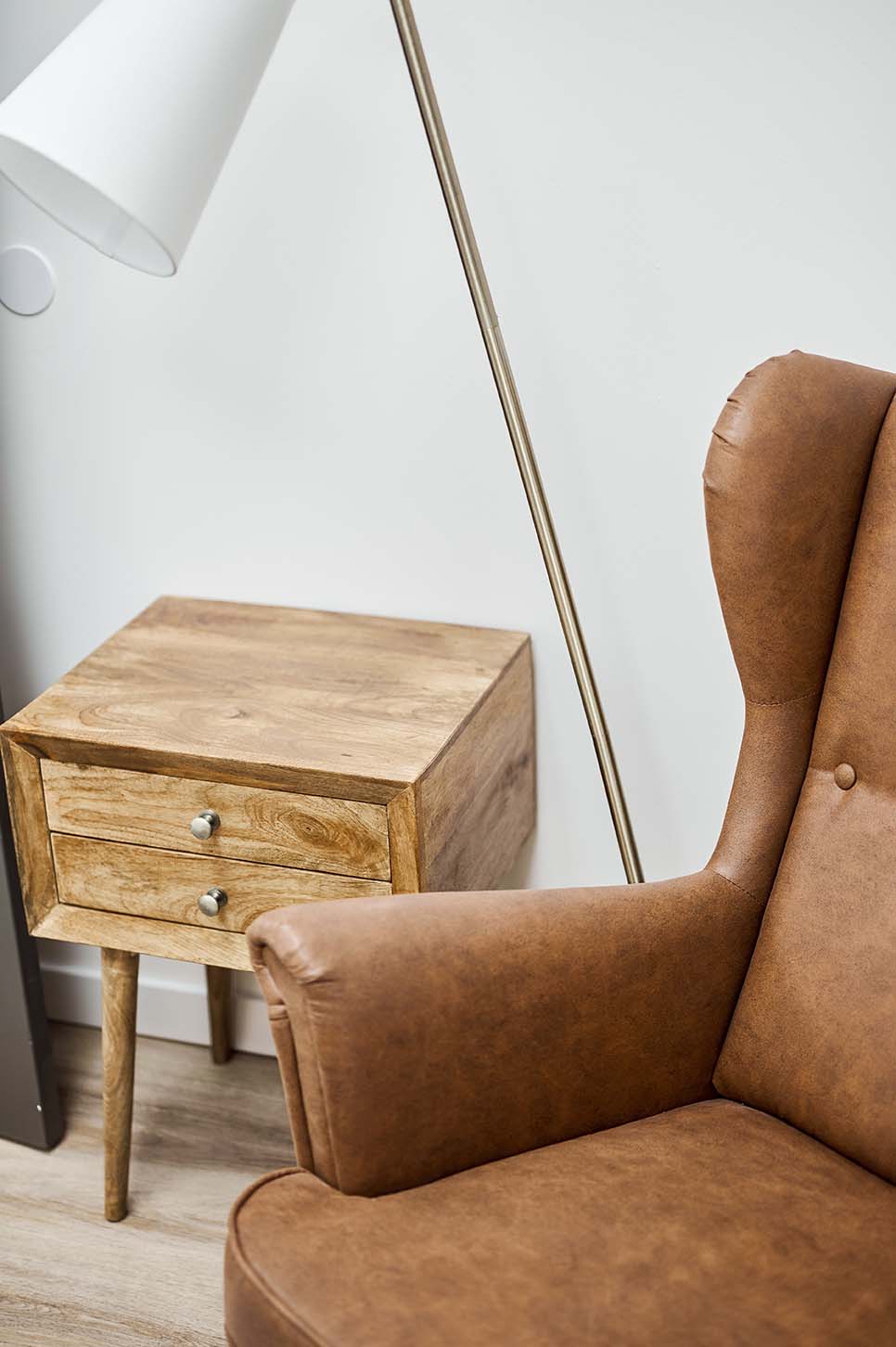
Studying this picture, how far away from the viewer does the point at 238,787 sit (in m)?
1.45

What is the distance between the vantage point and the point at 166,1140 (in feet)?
6.09

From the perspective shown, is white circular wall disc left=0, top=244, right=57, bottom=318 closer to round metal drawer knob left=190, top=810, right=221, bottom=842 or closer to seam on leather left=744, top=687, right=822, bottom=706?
round metal drawer knob left=190, top=810, right=221, bottom=842

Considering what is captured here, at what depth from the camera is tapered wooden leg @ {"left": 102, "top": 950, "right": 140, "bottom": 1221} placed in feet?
5.31

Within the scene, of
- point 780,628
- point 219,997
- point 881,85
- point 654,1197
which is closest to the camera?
point 654,1197

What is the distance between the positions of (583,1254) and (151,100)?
99cm

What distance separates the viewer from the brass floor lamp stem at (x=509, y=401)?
51.4 inches

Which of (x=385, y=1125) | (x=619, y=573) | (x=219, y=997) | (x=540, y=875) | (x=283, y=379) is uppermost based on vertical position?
(x=283, y=379)

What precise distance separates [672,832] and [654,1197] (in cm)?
73

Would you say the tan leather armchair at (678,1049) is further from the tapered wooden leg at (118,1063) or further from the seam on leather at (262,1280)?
the tapered wooden leg at (118,1063)

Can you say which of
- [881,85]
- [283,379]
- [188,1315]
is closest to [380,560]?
[283,379]

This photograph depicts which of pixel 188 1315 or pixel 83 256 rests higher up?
pixel 83 256

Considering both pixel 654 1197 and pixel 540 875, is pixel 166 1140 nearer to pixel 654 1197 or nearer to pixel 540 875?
pixel 540 875

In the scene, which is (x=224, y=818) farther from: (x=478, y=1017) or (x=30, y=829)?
(x=478, y=1017)

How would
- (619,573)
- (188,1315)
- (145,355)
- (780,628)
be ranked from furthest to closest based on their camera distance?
1. (145,355)
2. (619,573)
3. (188,1315)
4. (780,628)
